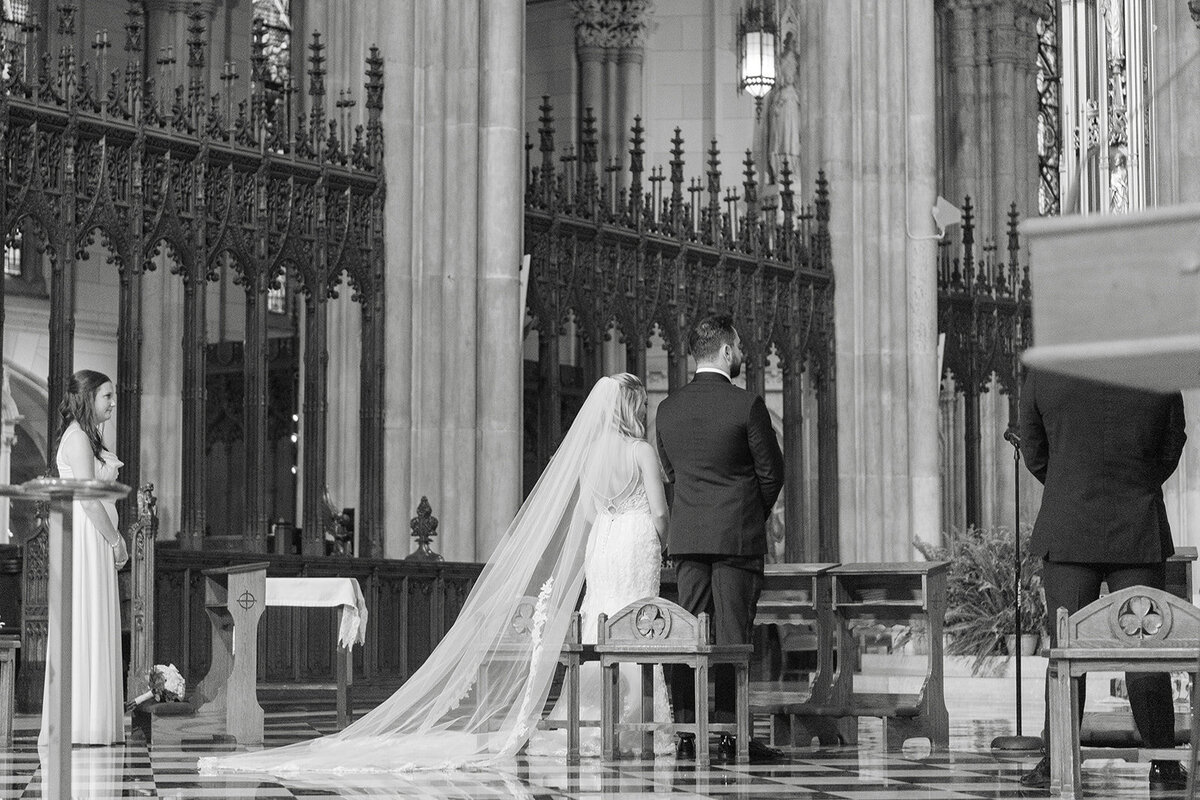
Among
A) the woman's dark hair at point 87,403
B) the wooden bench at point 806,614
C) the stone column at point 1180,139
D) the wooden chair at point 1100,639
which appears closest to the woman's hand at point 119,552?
the woman's dark hair at point 87,403

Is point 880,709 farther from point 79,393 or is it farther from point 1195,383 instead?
point 1195,383

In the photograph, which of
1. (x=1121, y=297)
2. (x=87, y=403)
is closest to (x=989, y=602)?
(x=87, y=403)

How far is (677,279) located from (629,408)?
7.92 meters

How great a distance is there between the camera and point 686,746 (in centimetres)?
834

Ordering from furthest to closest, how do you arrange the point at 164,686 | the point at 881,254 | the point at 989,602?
the point at 881,254 → the point at 989,602 → the point at 164,686

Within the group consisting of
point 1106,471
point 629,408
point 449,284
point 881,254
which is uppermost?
point 881,254

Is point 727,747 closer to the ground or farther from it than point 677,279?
closer to the ground

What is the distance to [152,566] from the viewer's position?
33.9 ft

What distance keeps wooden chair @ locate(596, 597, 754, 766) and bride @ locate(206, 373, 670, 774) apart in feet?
1.21

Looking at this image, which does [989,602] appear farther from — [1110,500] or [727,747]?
[1110,500]

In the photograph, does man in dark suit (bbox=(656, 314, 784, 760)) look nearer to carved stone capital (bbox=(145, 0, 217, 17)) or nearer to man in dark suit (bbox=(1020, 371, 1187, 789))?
man in dark suit (bbox=(1020, 371, 1187, 789))

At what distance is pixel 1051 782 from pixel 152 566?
552 cm

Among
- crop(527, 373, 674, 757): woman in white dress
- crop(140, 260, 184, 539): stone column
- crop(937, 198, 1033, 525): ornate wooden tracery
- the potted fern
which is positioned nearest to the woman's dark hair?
crop(527, 373, 674, 757): woman in white dress

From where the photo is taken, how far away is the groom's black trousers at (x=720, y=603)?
815 centimetres
